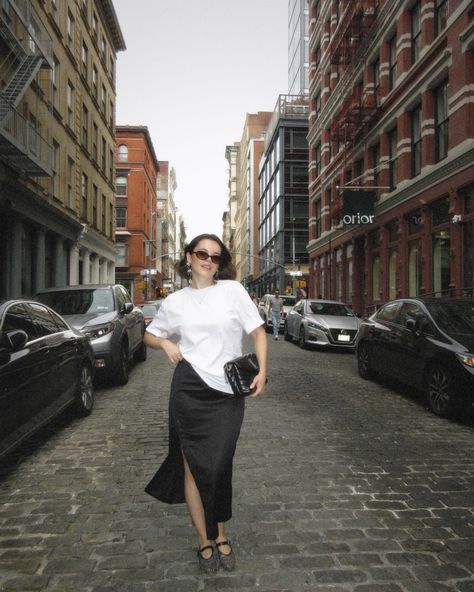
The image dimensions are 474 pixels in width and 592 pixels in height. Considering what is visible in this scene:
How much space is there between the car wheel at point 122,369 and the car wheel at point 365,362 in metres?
4.44

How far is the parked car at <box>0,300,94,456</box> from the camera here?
4.23 metres

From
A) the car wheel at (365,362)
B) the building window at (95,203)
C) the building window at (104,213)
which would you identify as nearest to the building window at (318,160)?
the building window at (104,213)

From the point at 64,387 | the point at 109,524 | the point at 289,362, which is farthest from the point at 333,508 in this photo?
the point at 289,362

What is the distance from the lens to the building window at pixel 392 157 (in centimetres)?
2141

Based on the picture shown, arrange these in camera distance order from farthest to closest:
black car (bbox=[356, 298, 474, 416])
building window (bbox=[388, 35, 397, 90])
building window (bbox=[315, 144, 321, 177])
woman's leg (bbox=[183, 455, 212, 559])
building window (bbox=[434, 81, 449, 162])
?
building window (bbox=[315, 144, 321, 177]) → building window (bbox=[388, 35, 397, 90]) → building window (bbox=[434, 81, 449, 162]) → black car (bbox=[356, 298, 474, 416]) → woman's leg (bbox=[183, 455, 212, 559])

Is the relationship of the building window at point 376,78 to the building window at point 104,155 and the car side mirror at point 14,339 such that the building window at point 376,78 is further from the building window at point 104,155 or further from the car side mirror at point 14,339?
the car side mirror at point 14,339

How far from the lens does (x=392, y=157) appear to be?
21.7m

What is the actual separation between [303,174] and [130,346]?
4453 cm

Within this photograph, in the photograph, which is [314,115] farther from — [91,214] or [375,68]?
[91,214]

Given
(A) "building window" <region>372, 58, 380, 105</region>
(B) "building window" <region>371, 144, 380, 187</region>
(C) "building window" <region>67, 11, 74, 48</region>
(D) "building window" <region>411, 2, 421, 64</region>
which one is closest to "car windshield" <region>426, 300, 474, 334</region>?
(D) "building window" <region>411, 2, 421, 64</region>

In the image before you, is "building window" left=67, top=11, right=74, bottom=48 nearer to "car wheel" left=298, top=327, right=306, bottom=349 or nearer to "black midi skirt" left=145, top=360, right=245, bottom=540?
"car wheel" left=298, top=327, right=306, bottom=349

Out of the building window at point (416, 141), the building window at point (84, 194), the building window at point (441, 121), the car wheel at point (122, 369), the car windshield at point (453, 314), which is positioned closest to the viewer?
the car windshield at point (453, 314)

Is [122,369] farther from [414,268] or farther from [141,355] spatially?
[414,268]

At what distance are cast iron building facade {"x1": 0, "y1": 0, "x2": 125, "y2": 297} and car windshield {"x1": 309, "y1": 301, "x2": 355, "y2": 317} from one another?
9.88 meters
